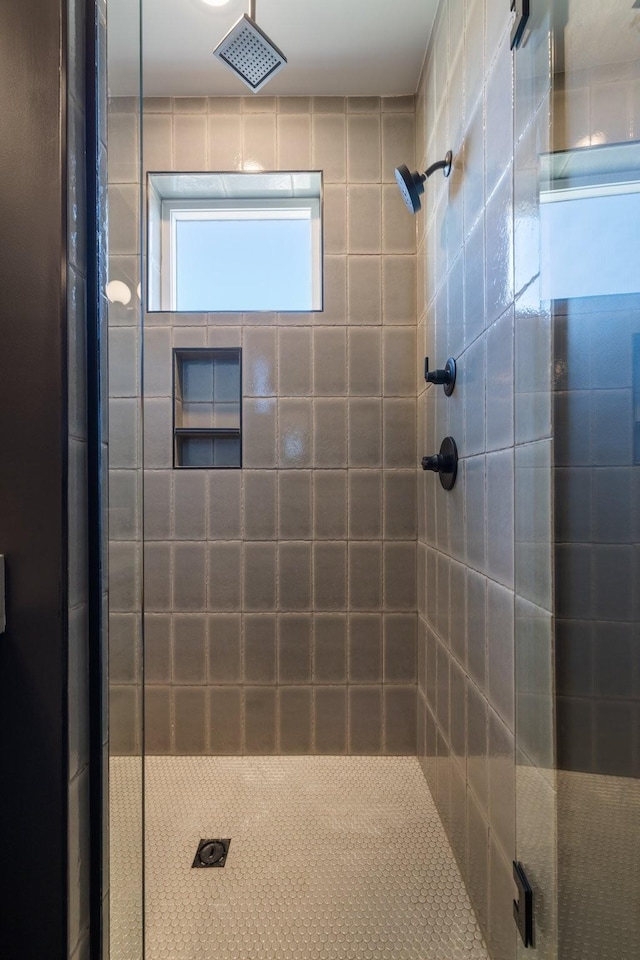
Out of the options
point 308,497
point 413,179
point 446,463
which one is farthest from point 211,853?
point 413,179

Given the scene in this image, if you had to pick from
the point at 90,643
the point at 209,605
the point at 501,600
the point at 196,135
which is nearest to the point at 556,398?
the point at 501,600

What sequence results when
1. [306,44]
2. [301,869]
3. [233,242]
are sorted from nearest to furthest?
[301,869] → [306,44] → [233,242]

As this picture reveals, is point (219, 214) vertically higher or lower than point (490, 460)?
higher

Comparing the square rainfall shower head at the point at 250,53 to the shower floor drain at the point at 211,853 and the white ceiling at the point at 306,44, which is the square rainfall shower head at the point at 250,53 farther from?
the shower floor drain at the point at 211,853

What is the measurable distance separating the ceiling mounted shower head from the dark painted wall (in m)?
0.96

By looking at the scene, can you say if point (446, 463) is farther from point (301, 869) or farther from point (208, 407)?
point (301, 869)

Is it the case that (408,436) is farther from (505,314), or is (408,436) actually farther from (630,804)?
(630,804)

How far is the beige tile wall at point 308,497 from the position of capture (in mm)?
1828

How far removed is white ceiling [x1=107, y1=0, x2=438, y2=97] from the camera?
147 cm

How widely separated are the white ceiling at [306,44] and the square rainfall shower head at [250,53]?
223 mm

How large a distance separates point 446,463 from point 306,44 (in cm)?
148

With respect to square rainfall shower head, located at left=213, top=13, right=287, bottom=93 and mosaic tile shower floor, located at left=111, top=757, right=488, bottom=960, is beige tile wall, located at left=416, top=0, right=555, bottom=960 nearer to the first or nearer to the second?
mosaic tile shower floor, located at left=111, top=757, right=488, bottom=960

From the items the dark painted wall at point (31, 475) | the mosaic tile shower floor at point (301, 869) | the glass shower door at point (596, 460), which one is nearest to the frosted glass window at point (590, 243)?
the glass shower door at point (596, 460)

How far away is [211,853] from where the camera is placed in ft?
4.30
